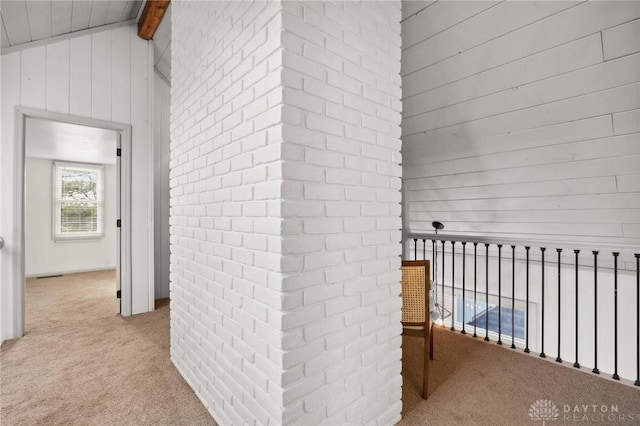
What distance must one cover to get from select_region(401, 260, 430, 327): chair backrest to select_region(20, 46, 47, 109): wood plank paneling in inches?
148

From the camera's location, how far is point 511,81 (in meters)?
2.24

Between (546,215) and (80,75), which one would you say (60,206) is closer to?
(80,75)

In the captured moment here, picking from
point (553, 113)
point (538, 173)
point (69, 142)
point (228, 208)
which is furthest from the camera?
point (69, 142)

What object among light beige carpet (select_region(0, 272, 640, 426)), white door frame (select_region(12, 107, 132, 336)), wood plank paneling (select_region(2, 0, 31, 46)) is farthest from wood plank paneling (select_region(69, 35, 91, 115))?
light beige carpet (select_region(0, 272, 640, 426))

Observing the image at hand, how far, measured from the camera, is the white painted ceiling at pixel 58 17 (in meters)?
2.42

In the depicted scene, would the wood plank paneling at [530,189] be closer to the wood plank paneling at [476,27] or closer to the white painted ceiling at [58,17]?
the wood plank paneling at [476,27]

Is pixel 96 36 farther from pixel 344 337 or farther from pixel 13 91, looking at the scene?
pixel 344 337

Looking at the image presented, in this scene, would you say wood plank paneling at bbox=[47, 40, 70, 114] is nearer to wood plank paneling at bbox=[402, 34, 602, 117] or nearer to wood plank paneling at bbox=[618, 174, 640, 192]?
wood plank paneling at bbox=[402, 34, 602, 117]

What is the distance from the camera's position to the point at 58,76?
3.03 meters

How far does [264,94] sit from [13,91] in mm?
3088

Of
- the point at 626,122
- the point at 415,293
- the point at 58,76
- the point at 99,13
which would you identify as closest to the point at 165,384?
the point at 415,293

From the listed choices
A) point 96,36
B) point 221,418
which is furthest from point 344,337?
point 96,36

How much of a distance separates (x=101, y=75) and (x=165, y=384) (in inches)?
129

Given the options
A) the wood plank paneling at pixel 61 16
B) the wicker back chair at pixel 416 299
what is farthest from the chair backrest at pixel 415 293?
the wood plank paneling at pixel 61 16
